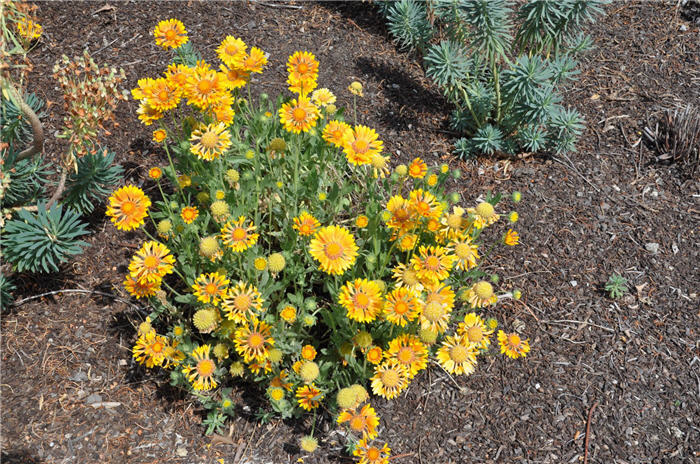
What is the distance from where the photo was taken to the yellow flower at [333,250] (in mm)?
2174

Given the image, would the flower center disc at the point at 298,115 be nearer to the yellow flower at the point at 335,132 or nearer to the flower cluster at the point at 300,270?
the flower cluster at the point at 300,270

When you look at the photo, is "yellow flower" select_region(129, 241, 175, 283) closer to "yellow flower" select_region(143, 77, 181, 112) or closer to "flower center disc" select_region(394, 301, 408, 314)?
"yellow flower" select_region(143, 77, 181, 112)

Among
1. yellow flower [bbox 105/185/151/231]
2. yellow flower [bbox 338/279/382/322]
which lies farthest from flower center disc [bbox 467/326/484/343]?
yellow flower [bbox 105/185/151/231]

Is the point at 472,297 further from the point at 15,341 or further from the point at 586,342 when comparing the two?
the point at 15,341

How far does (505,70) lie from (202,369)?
2514 millimetres

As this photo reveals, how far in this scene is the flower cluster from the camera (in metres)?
2.30

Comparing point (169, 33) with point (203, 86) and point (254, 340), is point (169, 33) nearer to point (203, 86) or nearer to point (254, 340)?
point (203, 86)

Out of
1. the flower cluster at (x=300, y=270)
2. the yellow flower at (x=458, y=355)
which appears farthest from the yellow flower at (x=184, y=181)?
the yellow flower at (x=458, y=355)

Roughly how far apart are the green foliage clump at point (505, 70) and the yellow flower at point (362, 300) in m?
1.77

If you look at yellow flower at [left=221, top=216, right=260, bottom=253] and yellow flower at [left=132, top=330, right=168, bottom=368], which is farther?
yellow flower at [left=132, top=330, right=168, bottom=368]

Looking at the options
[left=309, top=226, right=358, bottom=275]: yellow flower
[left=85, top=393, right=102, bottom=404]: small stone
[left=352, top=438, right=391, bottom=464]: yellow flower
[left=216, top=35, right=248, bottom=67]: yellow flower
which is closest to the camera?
[left=309, top=226, right=358, bottom=275]: yellow flower

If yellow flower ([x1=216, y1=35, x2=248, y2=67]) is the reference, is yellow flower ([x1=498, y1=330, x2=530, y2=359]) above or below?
below

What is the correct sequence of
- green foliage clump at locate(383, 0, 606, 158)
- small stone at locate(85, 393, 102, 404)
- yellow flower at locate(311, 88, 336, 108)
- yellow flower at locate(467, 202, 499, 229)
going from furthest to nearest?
green foliage clump at locate(383, 0, 606, 158) → yellow flower at locate(311, 88, 336, 108) → small stone at locate(85, 393, 102, 404) → yellow flower at locate(467, 202, 499, 229)

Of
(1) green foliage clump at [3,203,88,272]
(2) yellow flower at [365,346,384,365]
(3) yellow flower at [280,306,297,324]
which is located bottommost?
(1) green foliage clump at [3,203,88,272]
